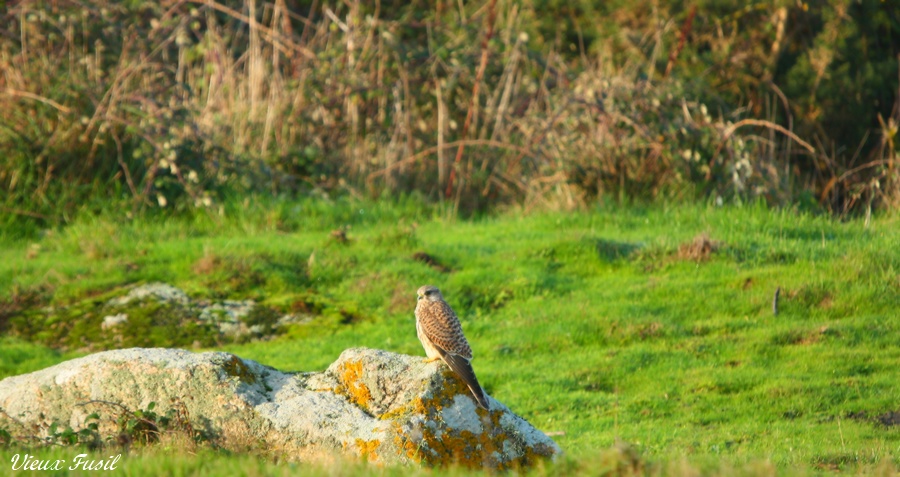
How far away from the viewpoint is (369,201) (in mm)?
15188

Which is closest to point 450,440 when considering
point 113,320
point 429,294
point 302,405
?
point 302,405

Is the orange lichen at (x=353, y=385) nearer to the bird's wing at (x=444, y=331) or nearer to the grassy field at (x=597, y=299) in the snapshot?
the bird's wing at (x=444, y=331)

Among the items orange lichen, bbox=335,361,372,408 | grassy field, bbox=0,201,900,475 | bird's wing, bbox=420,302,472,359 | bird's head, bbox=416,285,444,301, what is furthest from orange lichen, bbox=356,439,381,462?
bird's head, bbox=416,285,444,301

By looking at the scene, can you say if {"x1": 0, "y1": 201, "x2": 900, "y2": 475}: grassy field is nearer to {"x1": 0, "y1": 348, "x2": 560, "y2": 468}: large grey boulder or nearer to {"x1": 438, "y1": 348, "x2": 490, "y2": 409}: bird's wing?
{"x1": 0, "y1": 348, "x2": 560, "y2": 468}: large grey boulder

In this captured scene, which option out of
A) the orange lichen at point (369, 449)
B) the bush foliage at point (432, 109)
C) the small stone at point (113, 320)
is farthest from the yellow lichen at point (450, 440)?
the bush foliage at point (432, 109)

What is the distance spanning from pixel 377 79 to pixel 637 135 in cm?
437

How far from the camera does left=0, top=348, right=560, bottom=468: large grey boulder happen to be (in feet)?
20.3

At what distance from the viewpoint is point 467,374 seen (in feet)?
20.9

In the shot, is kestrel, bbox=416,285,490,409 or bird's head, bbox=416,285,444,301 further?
bird's head, bbox=416,285,444,301

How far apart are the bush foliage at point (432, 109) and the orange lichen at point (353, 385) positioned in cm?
803

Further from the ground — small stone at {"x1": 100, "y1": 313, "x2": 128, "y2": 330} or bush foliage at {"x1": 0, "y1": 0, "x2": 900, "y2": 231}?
bush foliage at {"x1": 0, "y1": 0, "x2": 900, "y2": 231}

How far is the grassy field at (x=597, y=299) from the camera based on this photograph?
8.38 m

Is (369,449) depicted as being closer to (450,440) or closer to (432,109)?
(450,440)

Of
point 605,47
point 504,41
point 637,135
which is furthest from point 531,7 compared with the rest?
point 637,135
